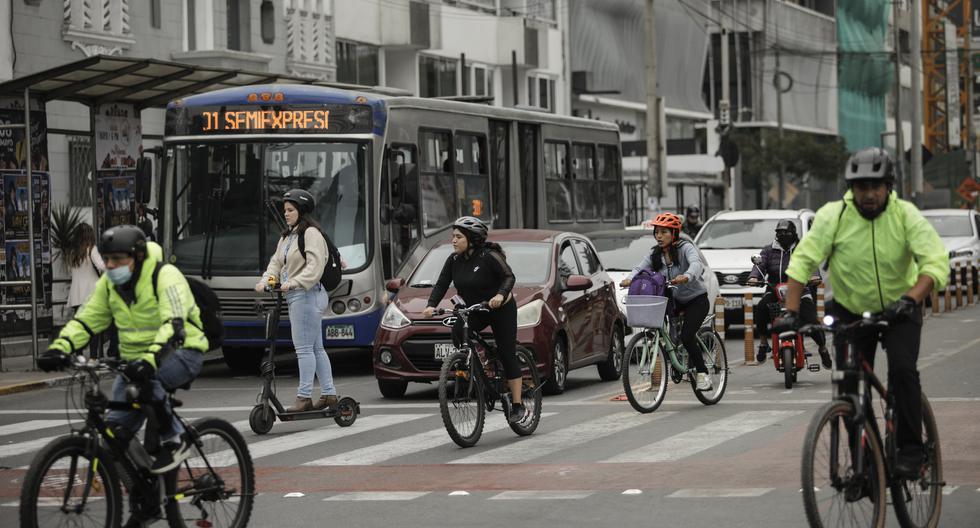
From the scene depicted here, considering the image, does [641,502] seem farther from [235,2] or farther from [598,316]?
[235,2]

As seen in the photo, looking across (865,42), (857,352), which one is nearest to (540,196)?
(857,352)

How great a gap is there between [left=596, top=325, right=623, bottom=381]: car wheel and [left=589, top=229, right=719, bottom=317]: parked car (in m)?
3.89

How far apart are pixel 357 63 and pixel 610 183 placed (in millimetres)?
12830

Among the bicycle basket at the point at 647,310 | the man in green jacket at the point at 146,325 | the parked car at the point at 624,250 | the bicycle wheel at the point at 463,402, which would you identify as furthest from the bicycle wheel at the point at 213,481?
the parked car at the point at 624,250

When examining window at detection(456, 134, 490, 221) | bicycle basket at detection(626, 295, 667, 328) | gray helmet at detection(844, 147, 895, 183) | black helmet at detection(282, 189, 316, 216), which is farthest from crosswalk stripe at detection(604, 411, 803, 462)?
window at detection(456, 134, 490, 221)

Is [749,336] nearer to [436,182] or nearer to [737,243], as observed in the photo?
[436,182]

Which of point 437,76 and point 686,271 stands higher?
point 437,76

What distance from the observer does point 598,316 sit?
59.9ft

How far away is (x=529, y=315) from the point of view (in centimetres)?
1684

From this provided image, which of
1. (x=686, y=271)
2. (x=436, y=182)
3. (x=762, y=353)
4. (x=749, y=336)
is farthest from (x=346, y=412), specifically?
(x=436, y=182)

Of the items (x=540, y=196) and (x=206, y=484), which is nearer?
(x=206, y=484)

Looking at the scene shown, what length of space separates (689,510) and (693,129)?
60426 mm

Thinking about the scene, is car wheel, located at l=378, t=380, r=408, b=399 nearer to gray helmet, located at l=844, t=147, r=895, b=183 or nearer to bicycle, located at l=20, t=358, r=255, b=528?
bicycle, located at l=20, t=358, r=255, b=528

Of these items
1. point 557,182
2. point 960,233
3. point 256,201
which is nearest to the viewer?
point 256,201
